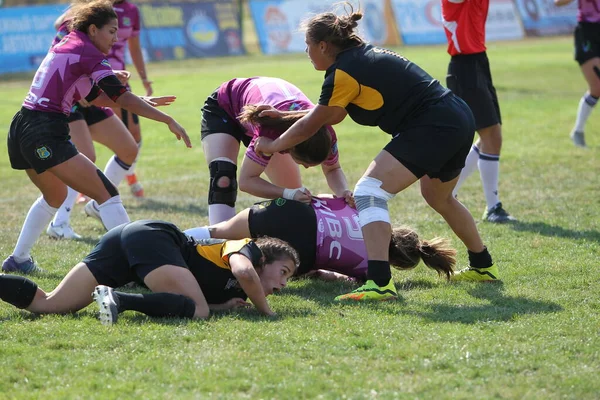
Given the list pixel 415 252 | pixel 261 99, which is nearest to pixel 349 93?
pixel 261 99

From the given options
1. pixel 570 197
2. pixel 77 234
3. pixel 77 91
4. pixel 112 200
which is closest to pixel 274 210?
pixel 112 200

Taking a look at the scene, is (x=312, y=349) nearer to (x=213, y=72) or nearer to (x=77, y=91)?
(x=77, y=91)

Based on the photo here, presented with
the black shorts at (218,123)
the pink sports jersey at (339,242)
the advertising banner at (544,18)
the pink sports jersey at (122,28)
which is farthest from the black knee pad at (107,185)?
the advertising banner at (544,18)

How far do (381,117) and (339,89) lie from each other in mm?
364

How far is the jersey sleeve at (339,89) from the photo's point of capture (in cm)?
477

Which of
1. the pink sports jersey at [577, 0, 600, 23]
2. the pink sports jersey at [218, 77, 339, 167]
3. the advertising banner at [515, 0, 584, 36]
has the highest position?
the pink sports jersey at [218, 77, 339, 167]

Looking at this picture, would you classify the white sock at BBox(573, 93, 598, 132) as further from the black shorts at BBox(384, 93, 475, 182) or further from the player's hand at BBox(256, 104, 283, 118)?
the player's hand at BBox(256, 104, 283, 118)

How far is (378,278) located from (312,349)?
1092 mm

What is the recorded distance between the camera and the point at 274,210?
5.33 metres

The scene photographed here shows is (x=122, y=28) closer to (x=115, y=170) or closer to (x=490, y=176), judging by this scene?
(x=115, y=170)

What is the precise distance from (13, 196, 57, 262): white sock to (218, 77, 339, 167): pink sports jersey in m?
1.51

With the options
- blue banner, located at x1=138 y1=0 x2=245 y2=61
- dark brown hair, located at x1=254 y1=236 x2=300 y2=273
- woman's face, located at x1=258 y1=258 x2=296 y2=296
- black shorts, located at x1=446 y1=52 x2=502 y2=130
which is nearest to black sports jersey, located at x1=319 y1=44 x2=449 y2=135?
dark brown hair, located at x1=254 y1=236 x2=300 y2=273

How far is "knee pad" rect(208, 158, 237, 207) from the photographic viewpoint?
19.7ft

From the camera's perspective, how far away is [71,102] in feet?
18.7
